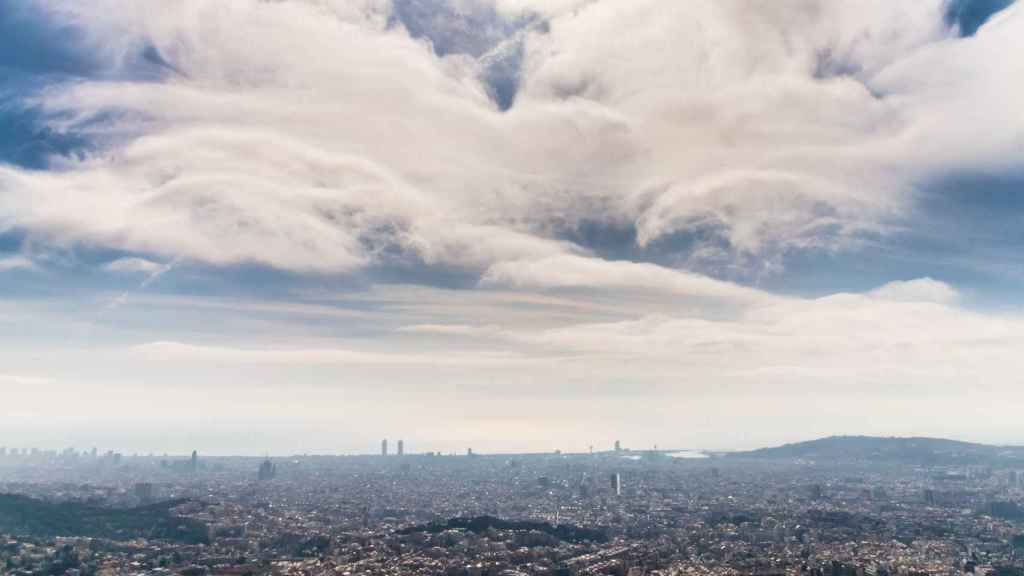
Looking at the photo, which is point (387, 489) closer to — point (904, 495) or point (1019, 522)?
point (904, 495)

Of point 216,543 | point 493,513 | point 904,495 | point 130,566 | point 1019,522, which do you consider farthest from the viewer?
point 904,495

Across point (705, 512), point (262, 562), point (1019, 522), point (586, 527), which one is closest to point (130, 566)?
point (262, 562)

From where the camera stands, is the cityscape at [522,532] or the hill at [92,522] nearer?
the cityscape at [522,532]

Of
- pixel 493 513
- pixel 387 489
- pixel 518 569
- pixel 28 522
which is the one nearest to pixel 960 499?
pixel 493 513

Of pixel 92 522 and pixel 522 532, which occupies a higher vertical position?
pixel 92 522

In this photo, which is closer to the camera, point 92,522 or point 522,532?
point 522,532

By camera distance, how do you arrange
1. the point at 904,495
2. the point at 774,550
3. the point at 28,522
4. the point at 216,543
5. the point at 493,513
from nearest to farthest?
the point at 774,550 → the point at 216,543 → the point at 28,522 → the point at 493,513 → the point at 904,495

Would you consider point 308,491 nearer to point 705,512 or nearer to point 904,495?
point 705,512

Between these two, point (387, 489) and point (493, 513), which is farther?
point (387, 489)

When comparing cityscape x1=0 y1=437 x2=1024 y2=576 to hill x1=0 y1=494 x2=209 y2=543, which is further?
hill x1=0 y1=494 x2=209 y2=543
